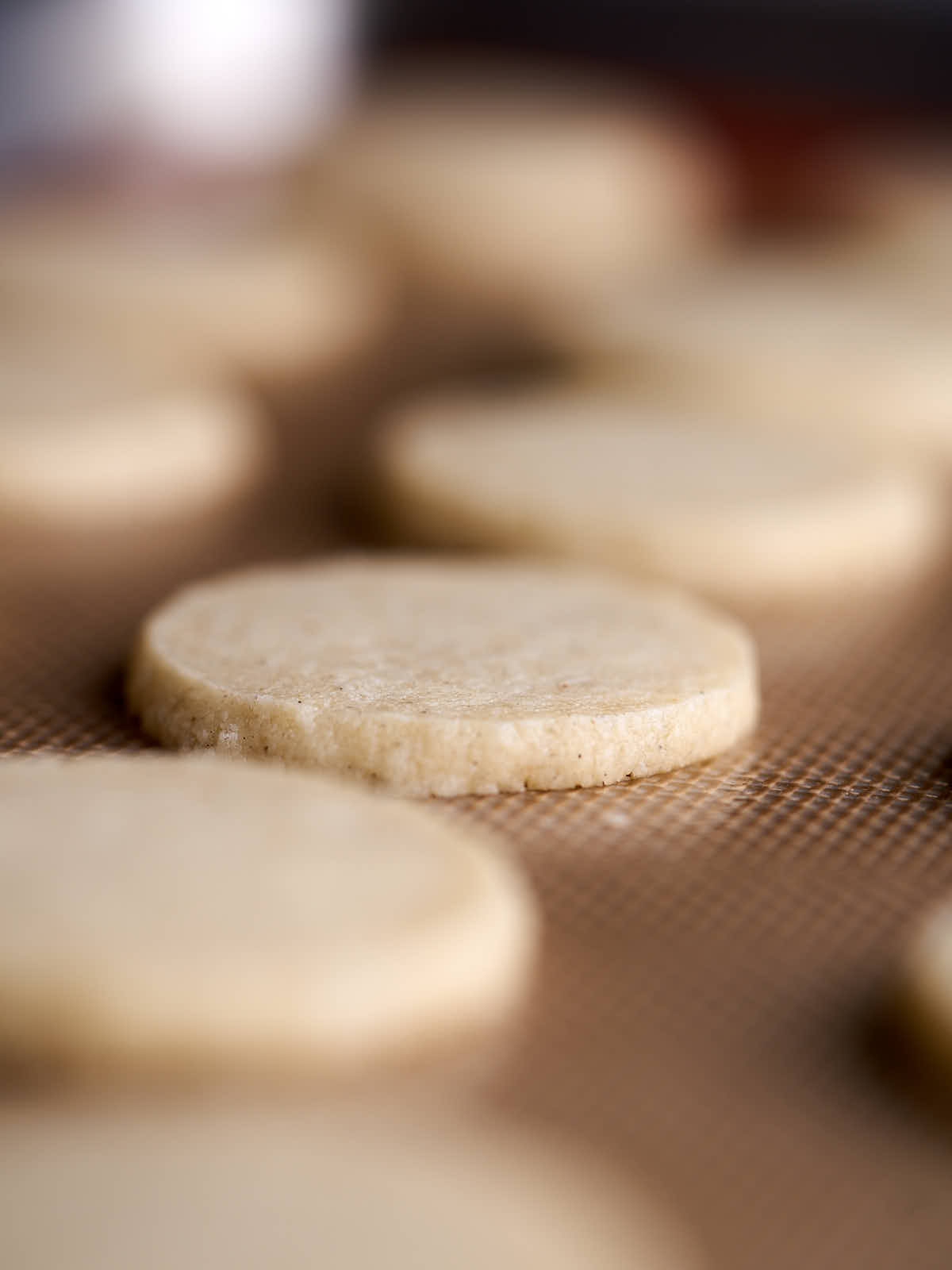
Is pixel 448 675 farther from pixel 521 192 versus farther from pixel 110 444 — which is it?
Result: pixel 521 192

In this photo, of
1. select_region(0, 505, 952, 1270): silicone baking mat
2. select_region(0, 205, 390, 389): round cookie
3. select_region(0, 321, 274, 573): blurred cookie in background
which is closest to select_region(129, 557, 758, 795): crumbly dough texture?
select_region(0, 505, 952, 1270): silicone baking mat

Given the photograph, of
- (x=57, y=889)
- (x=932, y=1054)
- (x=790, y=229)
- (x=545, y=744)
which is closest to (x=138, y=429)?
(x=545, y=744)

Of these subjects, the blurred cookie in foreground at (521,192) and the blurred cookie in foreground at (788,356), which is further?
the blurred cookie in foreground at (521,192)

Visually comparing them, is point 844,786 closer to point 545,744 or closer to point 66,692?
point 545,744

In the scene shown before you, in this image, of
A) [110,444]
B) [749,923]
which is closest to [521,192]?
[110,444]

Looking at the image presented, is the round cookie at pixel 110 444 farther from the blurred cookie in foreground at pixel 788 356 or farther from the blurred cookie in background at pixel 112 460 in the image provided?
the blurred cookie in foreground at pixel 788 356

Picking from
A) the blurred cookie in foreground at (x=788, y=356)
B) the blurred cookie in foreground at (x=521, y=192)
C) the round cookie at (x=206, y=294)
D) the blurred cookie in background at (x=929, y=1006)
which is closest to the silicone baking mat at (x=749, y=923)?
the blurred cookie in background at (x=929, y=1006)

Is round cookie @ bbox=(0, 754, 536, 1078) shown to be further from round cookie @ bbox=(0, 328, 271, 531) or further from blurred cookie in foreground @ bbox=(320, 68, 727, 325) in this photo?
blurred cookie in foreground @ bbox=(320, 68, 727, 325)
